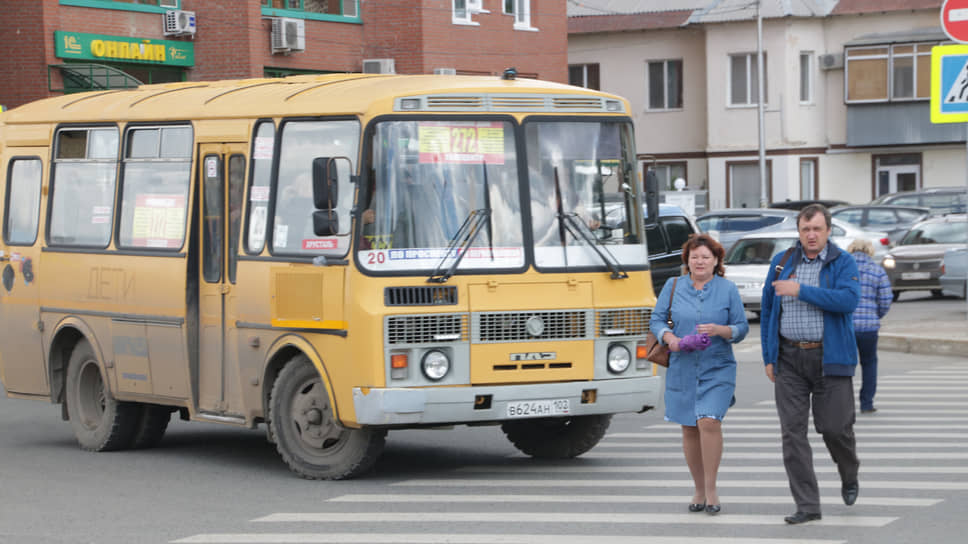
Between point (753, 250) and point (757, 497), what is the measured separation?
58.4ft

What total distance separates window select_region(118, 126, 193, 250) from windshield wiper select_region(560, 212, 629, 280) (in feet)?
9.79

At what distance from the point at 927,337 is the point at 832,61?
37.5 m

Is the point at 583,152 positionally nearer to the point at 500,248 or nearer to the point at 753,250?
the point at 500,248

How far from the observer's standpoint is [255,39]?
112 feet

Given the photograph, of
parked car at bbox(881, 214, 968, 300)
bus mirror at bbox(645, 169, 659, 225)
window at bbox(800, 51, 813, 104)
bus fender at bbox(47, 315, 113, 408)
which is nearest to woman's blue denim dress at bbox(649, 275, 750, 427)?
bus mirror at bbox(645, 169, 659, 225)

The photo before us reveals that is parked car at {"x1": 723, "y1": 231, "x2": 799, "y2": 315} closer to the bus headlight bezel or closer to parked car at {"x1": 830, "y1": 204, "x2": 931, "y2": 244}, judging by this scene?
parked car at {"x1": 830, "y1": 204, "x2": 931, "y2": 244}

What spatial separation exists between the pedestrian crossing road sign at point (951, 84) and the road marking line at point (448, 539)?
11.8m

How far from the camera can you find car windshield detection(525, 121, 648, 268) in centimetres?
1109

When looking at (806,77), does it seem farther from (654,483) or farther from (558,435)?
(654,483)

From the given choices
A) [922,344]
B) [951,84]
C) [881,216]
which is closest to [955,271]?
[922,344]

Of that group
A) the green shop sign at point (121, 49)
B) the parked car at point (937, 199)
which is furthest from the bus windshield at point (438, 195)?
the parked car at point (937, 199)

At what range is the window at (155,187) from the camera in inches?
489

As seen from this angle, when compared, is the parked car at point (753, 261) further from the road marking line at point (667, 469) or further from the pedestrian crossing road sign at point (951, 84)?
the road marking line at point (667, 469)

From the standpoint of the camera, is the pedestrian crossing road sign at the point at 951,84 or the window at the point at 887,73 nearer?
the pedestrian crossing road sign at the point at 951,84
